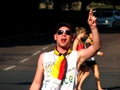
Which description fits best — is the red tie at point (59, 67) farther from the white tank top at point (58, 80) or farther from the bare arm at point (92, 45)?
the bare arm at point (92, 45)

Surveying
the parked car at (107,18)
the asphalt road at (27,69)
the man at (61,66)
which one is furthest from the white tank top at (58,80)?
the parked car at (107,18)

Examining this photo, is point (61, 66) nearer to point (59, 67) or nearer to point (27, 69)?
point (59, 67)

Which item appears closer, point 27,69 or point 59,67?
point 59,67

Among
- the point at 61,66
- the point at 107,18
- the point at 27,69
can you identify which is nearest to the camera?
the point at 61,66

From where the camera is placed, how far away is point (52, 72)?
5809 millimetres

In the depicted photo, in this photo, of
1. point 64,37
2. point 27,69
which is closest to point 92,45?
point 64,37

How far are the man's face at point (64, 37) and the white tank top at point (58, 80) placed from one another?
17cm

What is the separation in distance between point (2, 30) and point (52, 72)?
4023 cm

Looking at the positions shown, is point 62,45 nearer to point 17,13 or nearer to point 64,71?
point 64,71

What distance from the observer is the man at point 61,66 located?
18.9 feet

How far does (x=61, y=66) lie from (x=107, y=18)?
147ft

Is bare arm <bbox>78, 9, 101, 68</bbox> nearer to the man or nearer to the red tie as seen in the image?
the man

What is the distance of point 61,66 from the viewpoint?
5.73 m

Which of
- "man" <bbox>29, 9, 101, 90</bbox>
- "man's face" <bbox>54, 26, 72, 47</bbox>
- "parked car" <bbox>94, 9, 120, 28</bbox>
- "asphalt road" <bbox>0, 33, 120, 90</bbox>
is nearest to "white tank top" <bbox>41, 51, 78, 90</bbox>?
"man" <bbox>29, 9, 101, 90</bbox>
